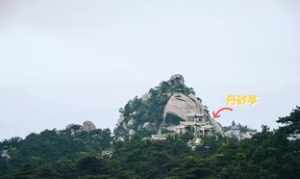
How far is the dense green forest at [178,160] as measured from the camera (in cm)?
4381

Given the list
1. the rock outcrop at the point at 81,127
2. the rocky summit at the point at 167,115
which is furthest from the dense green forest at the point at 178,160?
the rock outcrop at the point at 81,127

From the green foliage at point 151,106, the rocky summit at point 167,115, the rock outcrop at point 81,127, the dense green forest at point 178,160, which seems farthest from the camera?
the rock outcrop at point 81,127

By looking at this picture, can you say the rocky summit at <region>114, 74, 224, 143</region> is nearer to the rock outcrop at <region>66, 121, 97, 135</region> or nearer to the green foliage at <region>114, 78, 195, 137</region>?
the green foliage at <region>114, 78, 195, 137</region>

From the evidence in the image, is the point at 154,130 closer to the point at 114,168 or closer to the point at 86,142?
the point at 86,142

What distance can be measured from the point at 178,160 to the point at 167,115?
104 feet

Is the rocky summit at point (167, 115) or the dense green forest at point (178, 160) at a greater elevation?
the rocky summit at point (167, 115)

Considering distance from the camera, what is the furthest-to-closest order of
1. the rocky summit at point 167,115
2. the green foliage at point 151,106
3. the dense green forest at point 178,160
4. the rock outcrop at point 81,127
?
the rock outcrop at point 81,127 → the green foliage at point 151,106 → the rocky summit at point 167,115 → the dense green forest at point 178,160

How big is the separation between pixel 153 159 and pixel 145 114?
30.6 meters

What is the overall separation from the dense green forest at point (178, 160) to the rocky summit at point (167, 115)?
30.5 ft

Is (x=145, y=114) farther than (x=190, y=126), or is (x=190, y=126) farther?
(x=145, y=114)

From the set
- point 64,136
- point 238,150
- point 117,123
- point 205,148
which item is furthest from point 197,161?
point 117,123

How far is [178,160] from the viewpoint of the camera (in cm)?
5438

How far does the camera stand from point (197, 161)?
4906 centimetres

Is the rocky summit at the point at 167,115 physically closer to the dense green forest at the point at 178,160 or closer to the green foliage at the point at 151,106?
the green foliage at the point at 151,106
